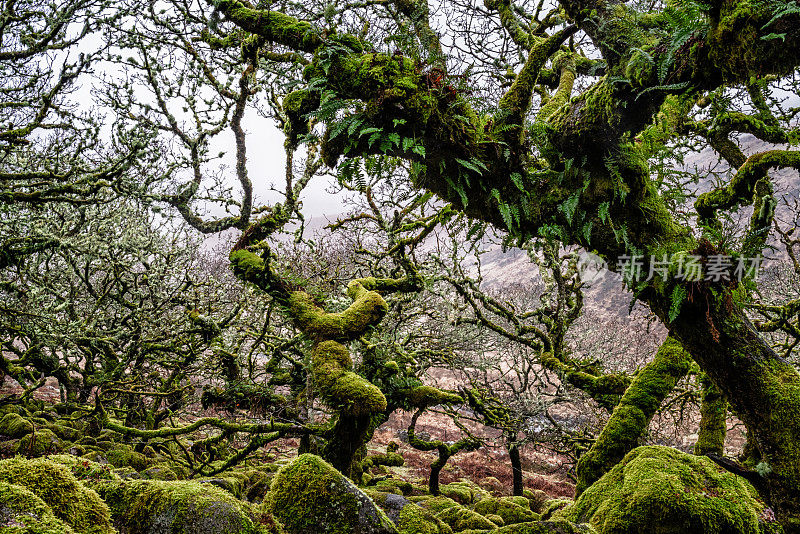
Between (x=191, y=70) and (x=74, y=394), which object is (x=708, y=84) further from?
(x=74, y=394)

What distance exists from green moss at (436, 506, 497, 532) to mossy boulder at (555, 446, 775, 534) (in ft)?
7.27

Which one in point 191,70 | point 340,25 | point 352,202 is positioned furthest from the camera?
point 352,202

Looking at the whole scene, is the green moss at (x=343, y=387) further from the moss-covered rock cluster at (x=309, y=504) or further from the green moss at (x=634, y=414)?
the green moss at (x=634, y=414)

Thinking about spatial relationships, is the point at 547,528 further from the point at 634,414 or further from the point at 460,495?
the point at 460,495

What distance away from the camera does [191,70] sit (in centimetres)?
798

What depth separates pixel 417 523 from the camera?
5.16 meters

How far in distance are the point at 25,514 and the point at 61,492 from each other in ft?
1.28

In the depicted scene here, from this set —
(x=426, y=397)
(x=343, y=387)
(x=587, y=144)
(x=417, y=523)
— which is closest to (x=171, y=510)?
(x=343, y=387)

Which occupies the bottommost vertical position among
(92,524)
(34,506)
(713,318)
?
(92,524)

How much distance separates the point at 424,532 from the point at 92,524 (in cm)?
387

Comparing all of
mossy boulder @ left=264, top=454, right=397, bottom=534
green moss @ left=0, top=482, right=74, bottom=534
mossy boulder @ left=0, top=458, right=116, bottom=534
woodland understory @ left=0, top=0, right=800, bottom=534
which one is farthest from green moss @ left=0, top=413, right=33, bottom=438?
green moss @ left=0, top=482, right=74, bottom=534

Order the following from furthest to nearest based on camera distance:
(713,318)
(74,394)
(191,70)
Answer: (74,394), (191,70), (713,318)

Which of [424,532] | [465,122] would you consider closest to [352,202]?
[465,122]

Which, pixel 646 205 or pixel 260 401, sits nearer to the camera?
pixel 646 205
